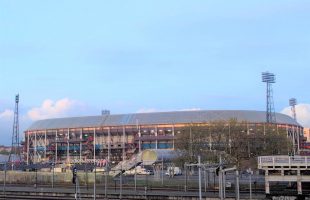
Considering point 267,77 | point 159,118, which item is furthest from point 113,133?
point 267,77

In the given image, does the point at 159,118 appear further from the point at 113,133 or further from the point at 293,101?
the point at 293,101

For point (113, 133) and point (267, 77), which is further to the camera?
point (113, 133)

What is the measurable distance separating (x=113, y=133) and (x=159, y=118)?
18434 mm

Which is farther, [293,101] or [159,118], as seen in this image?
[293,101]

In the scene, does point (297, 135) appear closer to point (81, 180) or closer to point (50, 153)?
point (50, 153)

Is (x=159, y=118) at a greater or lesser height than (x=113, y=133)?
greater

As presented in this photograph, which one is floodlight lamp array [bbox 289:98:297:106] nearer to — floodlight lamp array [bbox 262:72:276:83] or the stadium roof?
the stadium roof

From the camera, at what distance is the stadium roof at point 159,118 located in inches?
6270

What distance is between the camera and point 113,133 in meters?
175

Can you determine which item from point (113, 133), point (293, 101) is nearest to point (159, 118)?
point (113, 133)

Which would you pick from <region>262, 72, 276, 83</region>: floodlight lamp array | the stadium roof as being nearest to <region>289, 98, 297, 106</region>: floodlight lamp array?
the stadium roof

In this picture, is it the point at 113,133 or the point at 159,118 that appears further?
the point at 113,133

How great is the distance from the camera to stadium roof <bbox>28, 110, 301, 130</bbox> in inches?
6270

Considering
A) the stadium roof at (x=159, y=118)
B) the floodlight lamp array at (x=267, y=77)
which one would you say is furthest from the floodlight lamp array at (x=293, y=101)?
the floodlight lamp array at (x=267, y=77)
